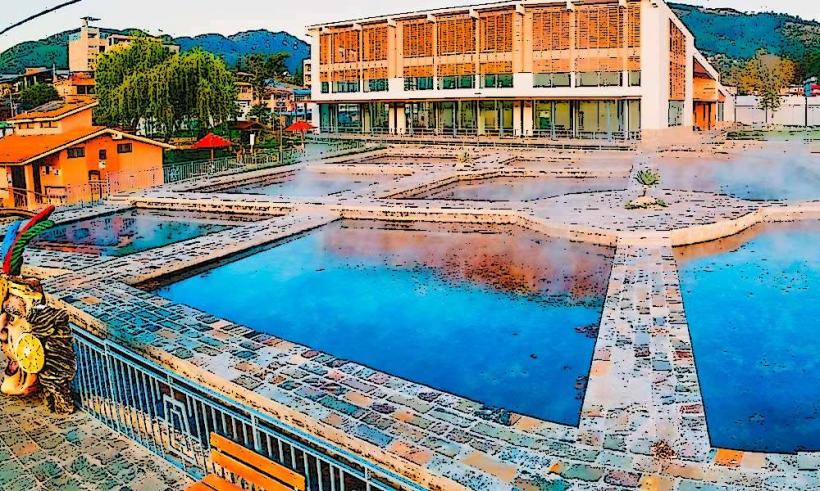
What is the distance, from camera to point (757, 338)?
8.48m

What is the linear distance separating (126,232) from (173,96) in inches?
863

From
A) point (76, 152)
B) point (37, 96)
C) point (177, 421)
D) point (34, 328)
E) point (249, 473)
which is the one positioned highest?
point (37, 96)

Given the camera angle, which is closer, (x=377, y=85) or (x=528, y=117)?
(x=528, y=117)

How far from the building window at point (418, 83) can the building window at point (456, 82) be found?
72 cm

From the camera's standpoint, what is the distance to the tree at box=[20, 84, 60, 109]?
7100 centimetres

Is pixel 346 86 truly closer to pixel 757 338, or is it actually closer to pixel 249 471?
pixel 757 338

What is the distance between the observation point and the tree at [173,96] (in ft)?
118

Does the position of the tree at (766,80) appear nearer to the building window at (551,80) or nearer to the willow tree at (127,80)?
the building window at (551,80)

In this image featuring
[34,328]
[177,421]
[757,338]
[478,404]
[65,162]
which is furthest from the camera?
[65,162]

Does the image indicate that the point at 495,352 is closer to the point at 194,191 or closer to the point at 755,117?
the point at 194,191

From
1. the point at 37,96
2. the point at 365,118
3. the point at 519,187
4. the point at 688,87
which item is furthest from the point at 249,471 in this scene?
the point at 37,96

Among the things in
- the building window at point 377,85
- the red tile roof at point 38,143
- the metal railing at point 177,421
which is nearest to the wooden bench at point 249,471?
the metal railing at point 177,421

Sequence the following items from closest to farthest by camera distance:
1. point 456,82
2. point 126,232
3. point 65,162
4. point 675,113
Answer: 1. point 126,232
2. point 65,162
3. point 456,82
4. point 675,113

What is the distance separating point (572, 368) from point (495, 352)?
0.93 m
